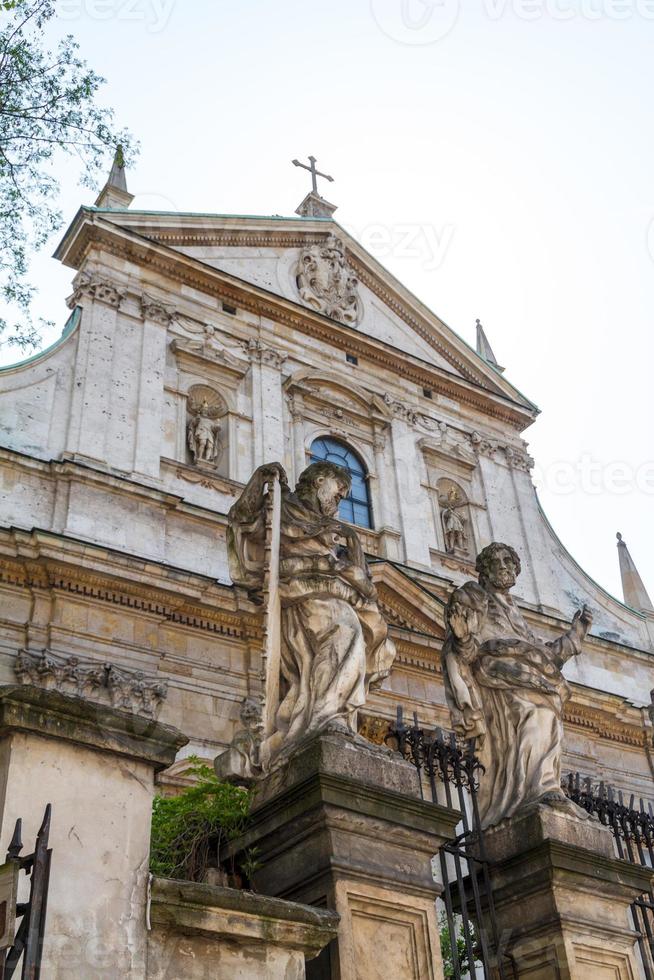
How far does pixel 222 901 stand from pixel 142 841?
445mm

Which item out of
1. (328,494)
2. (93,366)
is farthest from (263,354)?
(328,494)

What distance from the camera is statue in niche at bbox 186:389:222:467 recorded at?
15.8 m

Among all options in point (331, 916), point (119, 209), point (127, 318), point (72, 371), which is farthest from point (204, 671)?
point (331, 916)

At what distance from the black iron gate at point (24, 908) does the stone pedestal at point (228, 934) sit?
2.64 ft

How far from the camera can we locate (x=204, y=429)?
16.0 m

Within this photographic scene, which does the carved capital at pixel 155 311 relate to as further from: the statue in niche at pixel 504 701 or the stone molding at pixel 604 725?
the statue in niche at pixel 504 701

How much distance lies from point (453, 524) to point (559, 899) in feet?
41.2

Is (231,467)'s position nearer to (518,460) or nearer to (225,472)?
(225,472)

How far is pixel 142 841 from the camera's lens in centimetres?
398

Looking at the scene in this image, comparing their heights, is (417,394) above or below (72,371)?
above

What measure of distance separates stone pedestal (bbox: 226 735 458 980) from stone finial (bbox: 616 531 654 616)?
49.9ft

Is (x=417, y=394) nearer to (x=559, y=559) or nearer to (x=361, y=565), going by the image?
→ (x=559, y=559)

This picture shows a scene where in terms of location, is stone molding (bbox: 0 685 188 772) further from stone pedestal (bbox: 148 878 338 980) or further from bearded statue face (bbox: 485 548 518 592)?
bearded statue face (bbox: 485 548 518 592)

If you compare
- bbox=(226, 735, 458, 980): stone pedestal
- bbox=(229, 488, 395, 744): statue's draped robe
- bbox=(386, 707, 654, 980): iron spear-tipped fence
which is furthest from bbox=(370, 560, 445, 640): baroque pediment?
bbox=(226, 735, 458, 980): stone pedestal
